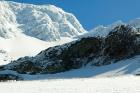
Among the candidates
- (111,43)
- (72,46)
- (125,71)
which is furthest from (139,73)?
(72,46)

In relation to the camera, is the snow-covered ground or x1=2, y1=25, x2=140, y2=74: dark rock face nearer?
the snow-covered ground

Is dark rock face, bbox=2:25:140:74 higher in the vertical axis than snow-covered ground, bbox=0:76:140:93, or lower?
higher

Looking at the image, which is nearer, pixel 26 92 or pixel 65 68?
pixel 26 92

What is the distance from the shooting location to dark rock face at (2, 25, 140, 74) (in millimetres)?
76562

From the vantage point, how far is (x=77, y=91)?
103 feet

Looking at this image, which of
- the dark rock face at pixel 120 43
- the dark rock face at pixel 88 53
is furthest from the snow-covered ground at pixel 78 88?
the dark rock face at pixel 120 43

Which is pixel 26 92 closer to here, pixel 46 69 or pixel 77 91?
pixel 77 91

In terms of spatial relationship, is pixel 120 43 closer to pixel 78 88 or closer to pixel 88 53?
pixel 88 53

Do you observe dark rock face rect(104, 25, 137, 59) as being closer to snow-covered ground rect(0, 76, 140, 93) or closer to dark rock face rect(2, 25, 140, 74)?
dark rock face rect(2, 25, 140, 74)

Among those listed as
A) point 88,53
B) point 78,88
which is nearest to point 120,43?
point 88,53

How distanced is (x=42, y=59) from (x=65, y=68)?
880 centimetres

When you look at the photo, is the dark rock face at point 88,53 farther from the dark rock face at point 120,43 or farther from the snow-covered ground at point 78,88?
the snow-covered ground at point 78,88

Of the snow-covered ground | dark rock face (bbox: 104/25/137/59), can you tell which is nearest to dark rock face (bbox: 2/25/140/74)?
dark rock face (bbox: 104/25/137/59)

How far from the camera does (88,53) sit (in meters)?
79.6
